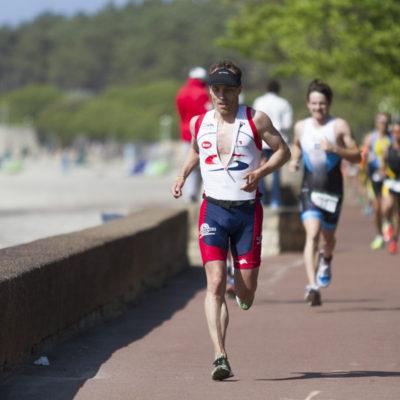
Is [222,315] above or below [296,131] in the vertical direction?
below

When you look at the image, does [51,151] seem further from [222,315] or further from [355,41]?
[222,315]

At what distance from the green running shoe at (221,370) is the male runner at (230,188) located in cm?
24

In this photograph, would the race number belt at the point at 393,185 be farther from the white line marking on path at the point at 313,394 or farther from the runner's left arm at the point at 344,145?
the white line marking on path at the point at 313,394

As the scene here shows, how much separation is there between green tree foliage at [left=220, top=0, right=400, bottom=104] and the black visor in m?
20.0

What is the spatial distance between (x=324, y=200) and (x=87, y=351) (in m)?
3.08

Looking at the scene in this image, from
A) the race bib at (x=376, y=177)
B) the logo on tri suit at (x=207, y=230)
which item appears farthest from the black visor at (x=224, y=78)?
the race bib at (x=376, y=177)

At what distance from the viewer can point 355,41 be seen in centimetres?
2692

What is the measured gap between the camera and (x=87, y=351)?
744cm

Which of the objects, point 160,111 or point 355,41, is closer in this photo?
point 355,41

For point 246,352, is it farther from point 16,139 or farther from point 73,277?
point 16,139

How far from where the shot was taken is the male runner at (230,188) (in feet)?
21.0

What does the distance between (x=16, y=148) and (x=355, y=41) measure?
16024 cm

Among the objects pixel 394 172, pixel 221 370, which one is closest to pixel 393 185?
pixel 394 172

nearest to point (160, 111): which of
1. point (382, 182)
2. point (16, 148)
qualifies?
point (16, 148)
